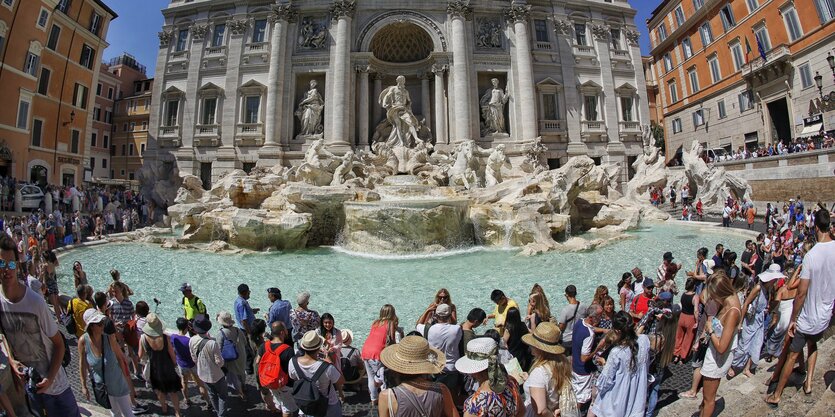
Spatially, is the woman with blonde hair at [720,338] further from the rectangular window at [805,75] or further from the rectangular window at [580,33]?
the rectangular window at [580,33]

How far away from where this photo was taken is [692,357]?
185 inches

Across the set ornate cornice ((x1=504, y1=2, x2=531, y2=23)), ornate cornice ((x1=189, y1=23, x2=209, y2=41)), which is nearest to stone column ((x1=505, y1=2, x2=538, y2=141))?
ornate cornice ((x1=504, y1=2, x2=531, y2=23))

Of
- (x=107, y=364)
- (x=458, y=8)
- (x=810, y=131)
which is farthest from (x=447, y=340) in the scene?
(x=810, y=131)

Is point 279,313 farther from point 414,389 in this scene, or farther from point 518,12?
point 518,12

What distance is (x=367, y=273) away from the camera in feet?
32.6

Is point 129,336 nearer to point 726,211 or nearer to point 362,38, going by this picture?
point 726,211

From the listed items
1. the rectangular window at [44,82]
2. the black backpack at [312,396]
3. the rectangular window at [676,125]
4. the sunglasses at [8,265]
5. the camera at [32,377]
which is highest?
the rectangular window at [44,82]

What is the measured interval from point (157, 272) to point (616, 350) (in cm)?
1026

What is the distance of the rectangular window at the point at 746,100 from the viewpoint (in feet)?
74.8

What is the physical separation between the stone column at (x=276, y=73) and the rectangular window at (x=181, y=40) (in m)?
6.15

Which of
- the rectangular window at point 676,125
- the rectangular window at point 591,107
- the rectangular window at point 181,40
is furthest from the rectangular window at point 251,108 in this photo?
the rectangular window at point 676,125

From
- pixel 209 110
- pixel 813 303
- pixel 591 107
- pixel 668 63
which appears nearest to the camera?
pixel 813 303

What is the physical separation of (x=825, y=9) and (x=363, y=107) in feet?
70.7

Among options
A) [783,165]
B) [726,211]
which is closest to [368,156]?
[726,211]
